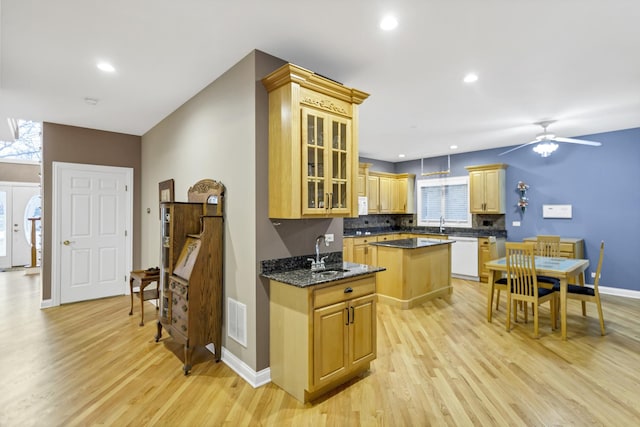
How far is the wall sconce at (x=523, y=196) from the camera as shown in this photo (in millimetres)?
6359

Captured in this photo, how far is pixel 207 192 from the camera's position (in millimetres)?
3289

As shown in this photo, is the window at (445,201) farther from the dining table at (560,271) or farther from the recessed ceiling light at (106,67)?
the recessed ceiling light at (106,67)

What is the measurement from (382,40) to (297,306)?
225cm

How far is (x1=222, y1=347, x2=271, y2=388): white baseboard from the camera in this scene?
2.64 m

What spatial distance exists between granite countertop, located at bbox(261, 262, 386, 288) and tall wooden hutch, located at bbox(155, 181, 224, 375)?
2.12 ft

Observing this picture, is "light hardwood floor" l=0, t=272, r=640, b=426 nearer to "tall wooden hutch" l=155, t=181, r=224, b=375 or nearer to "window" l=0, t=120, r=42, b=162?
"tall wooden hutch" l=155, t=181, r=224, b=375

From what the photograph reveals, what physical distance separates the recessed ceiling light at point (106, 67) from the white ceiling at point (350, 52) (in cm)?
6

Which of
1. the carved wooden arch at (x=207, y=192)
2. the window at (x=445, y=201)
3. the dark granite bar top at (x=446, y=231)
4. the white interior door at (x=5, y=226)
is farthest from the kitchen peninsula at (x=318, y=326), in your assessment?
the white interior door at (x=5, y=226)

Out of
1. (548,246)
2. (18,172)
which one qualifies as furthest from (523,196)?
(18,172)

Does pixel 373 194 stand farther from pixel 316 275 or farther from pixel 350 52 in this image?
pixel 316 275

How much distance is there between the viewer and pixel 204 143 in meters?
3.48

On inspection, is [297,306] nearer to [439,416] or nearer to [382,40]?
[439,416]

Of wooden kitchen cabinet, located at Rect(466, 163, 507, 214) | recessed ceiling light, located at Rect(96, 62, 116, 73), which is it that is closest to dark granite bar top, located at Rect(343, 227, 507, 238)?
wooden kitchen cabinet, located at Rect(466, 163, 507, 214)

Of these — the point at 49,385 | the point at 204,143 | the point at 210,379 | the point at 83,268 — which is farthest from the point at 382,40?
the point at 83,268
